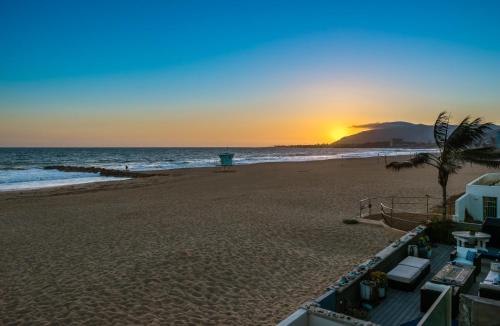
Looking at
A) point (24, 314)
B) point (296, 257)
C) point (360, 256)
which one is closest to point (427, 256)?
point (360, 256)

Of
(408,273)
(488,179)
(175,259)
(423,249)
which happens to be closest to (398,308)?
(408,273)

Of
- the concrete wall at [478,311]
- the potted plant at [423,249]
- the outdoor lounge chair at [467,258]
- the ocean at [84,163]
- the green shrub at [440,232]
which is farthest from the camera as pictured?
the ocean at [84,163]

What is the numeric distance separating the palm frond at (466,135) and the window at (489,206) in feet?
6.72

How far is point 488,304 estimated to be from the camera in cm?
419

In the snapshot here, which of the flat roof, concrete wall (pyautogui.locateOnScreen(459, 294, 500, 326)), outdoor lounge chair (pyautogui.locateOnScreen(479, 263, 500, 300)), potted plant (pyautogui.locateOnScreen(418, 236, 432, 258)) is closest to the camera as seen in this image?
concrete wall (pyautogui.locateOnScreen(459, 294, 500, 326))

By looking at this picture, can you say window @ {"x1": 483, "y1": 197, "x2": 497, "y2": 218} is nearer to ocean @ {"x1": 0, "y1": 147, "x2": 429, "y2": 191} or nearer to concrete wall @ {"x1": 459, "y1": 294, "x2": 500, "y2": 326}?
concrete wall @ {"x1": 459, "y1": 294, "x2": 500, "y2": 326}

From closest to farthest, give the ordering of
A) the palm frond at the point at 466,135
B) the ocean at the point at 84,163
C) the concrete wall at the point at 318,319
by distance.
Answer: the concrete wall at the point at 318,319, the palm frond at the point at 466,135, the ocean at the point at 84,163

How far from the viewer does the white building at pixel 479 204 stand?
501 inches

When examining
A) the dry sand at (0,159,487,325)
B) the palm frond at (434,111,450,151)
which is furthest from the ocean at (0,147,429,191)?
the palm frond at (434,111,450,151)

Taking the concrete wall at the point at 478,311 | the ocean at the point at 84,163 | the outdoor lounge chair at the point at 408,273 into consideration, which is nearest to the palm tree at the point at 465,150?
the outdoor lounge chair at the point at 408,273

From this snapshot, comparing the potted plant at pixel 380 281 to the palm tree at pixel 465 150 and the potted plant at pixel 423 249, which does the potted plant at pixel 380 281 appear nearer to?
the potted plant at pixel 423 249

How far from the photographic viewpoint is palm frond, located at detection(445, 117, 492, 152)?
12.6 m

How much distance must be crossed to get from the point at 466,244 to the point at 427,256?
38.7 inches

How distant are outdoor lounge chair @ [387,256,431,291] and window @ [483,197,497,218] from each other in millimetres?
6766
